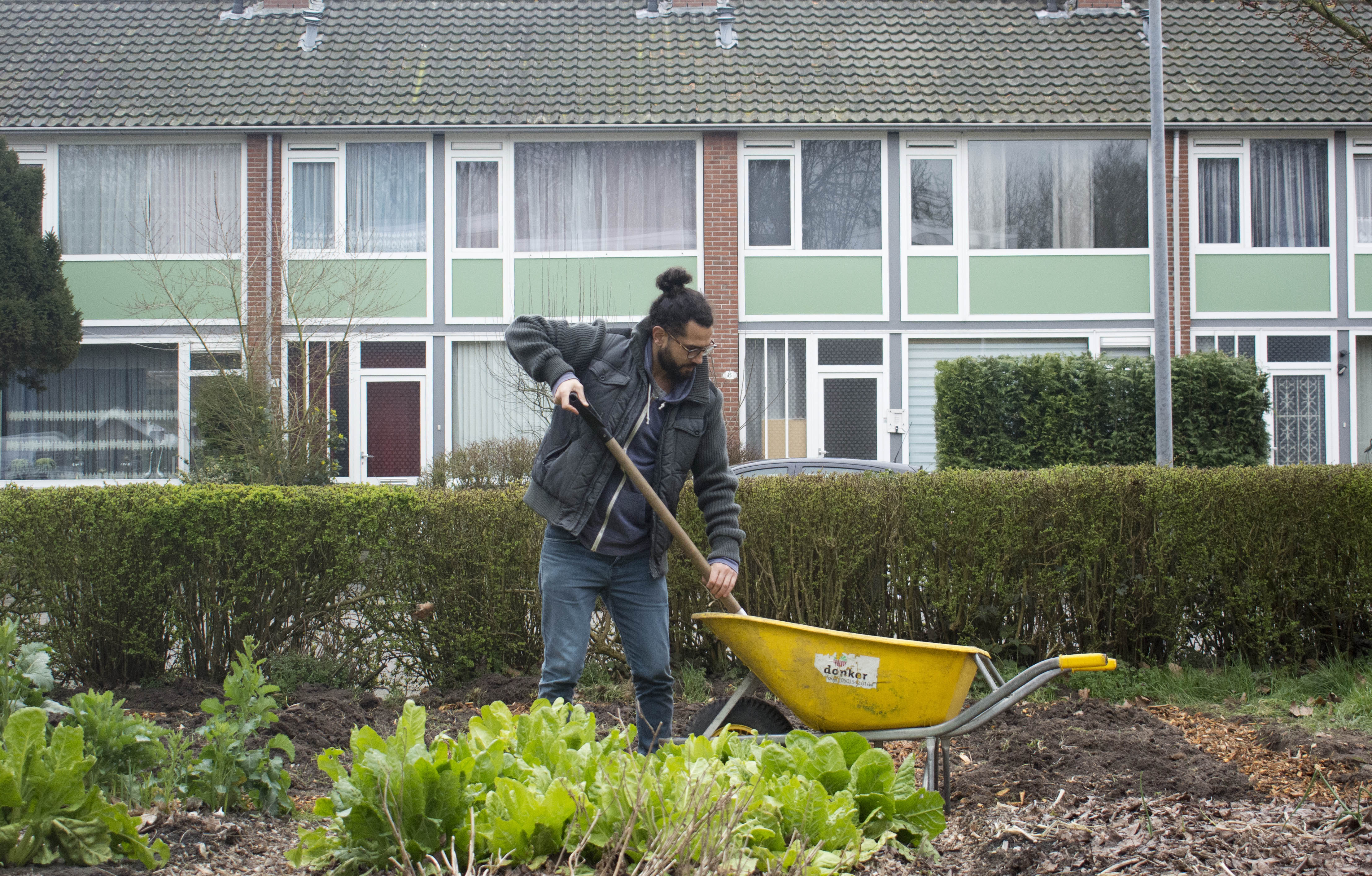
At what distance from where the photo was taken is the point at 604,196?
51.8ft

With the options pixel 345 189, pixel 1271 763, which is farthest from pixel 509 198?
pixel 1271 763

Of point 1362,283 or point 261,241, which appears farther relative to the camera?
point 1362,283

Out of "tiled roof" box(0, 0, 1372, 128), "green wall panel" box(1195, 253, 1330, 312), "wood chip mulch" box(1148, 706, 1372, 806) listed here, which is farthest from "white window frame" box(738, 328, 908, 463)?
"wood chip mulch" box(1148, 706, 1372, 806)

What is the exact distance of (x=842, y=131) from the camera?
15.5 meters

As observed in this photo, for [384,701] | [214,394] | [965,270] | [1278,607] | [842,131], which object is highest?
[842,131]

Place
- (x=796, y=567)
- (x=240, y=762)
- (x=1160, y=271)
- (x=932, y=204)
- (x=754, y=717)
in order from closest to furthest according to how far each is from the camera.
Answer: (x=240, y=762) → (x=754, y=717) → (x=796, y=567) → (x=1160, y=271) → (x=932, y=204)

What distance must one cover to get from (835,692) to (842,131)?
1330 cm

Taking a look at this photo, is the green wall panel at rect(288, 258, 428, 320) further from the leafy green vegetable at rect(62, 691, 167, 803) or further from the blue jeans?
the leafy green vegetable at rect(62, 691, 167, 803)

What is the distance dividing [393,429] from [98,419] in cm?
463

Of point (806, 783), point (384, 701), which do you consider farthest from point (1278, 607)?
point (384, 701)

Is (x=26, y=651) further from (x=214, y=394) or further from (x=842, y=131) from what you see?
(x=842, y=131)

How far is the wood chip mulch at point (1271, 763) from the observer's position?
3.62 m

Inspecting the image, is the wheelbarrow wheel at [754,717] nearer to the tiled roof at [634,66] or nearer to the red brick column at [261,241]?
the red brick column at [261,241]

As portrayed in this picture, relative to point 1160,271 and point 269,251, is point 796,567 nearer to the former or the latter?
point 1160,271
